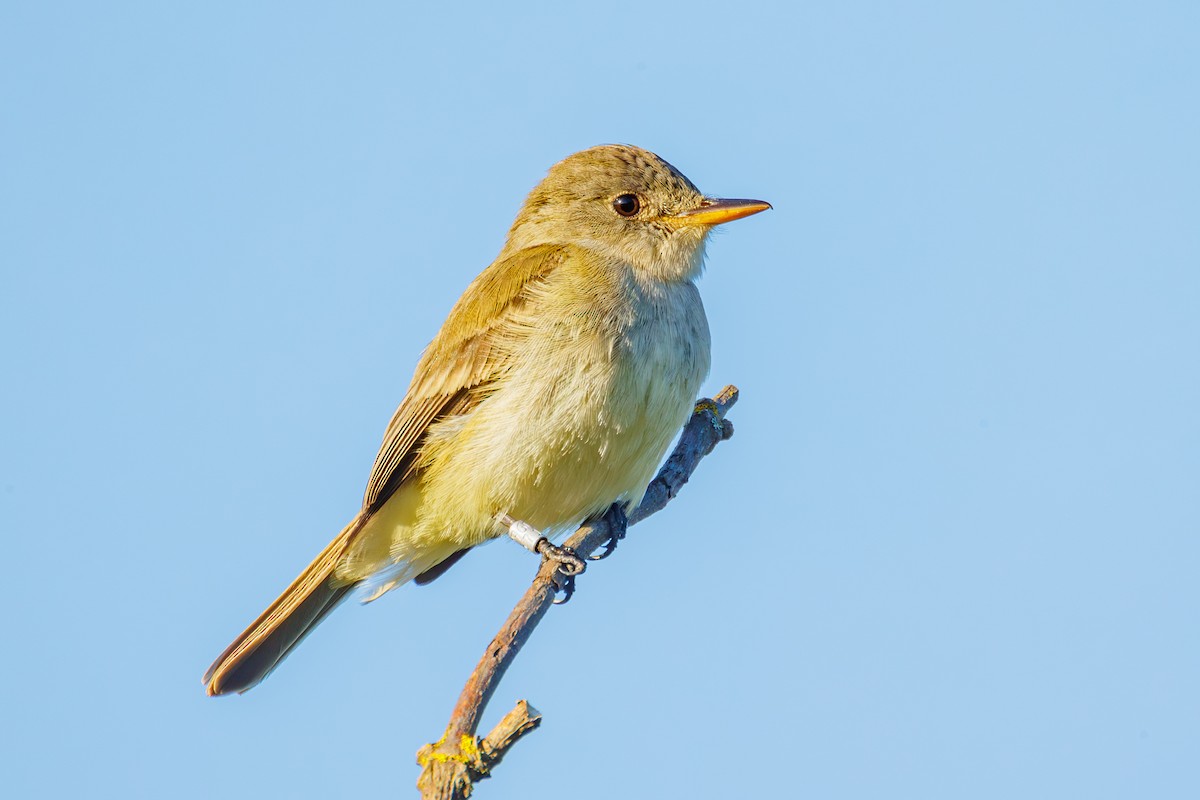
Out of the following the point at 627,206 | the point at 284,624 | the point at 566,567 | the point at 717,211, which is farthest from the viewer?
the point at 627,206

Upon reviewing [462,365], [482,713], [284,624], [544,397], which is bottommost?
[482,713]

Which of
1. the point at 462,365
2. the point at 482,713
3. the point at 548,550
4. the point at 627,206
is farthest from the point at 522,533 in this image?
the point at 482,713

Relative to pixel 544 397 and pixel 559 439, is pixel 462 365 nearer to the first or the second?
pixel 544 397

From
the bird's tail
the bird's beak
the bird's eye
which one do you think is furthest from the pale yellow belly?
the bird's eye

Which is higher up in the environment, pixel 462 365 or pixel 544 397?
pixel 462 365

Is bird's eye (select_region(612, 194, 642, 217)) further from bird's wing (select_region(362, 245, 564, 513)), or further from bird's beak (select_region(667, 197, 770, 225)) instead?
bird's wing (select_region(362, 245, 564, 513))

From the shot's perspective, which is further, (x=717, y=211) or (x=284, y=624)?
(x=717, y=211)

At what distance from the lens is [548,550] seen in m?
6.48

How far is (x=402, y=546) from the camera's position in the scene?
282 inches

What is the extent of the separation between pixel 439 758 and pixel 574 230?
419 centimetres

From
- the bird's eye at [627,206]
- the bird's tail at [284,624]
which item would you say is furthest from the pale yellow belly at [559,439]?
the bird's eye at [627,206]

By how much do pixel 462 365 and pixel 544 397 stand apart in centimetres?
73

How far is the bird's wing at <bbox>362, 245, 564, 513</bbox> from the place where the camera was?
6.97 m

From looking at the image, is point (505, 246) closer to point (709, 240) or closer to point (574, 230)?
point (574, 230)
